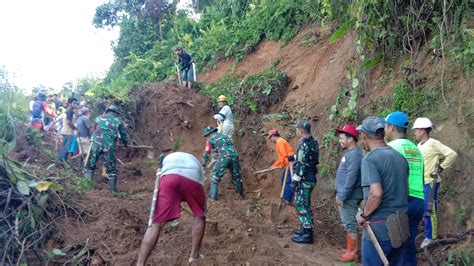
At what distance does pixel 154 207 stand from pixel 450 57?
18.6ft

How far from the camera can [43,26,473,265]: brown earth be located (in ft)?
19.5

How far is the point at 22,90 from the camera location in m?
6.81

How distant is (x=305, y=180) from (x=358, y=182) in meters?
1.13

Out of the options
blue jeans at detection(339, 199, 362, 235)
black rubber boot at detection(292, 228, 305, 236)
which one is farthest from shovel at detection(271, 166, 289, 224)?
blue jeans at detection(339, 199, 362, 235)

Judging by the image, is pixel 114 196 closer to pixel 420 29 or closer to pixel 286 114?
pixel 286 114

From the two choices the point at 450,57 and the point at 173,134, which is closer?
the point at 450,57

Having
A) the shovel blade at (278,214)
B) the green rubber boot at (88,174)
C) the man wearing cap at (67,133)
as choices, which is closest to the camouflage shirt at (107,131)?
the green rubber boot at (88,174)

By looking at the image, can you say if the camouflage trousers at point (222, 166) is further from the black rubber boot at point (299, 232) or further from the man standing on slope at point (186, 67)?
the man standing on slope at point (186, 67)

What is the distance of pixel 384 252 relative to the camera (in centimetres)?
418

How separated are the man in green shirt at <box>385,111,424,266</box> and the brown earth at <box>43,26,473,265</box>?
1625 millimetres

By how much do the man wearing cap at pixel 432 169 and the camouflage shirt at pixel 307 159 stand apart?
1.54m

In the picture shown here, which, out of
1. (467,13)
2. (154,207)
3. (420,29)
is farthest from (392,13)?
(154,207)

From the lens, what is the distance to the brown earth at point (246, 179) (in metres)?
5.93

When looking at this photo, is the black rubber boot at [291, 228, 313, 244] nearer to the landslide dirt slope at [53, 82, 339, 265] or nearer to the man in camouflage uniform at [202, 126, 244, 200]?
the landslide dirt slope at [53, 82, 339, 265]
